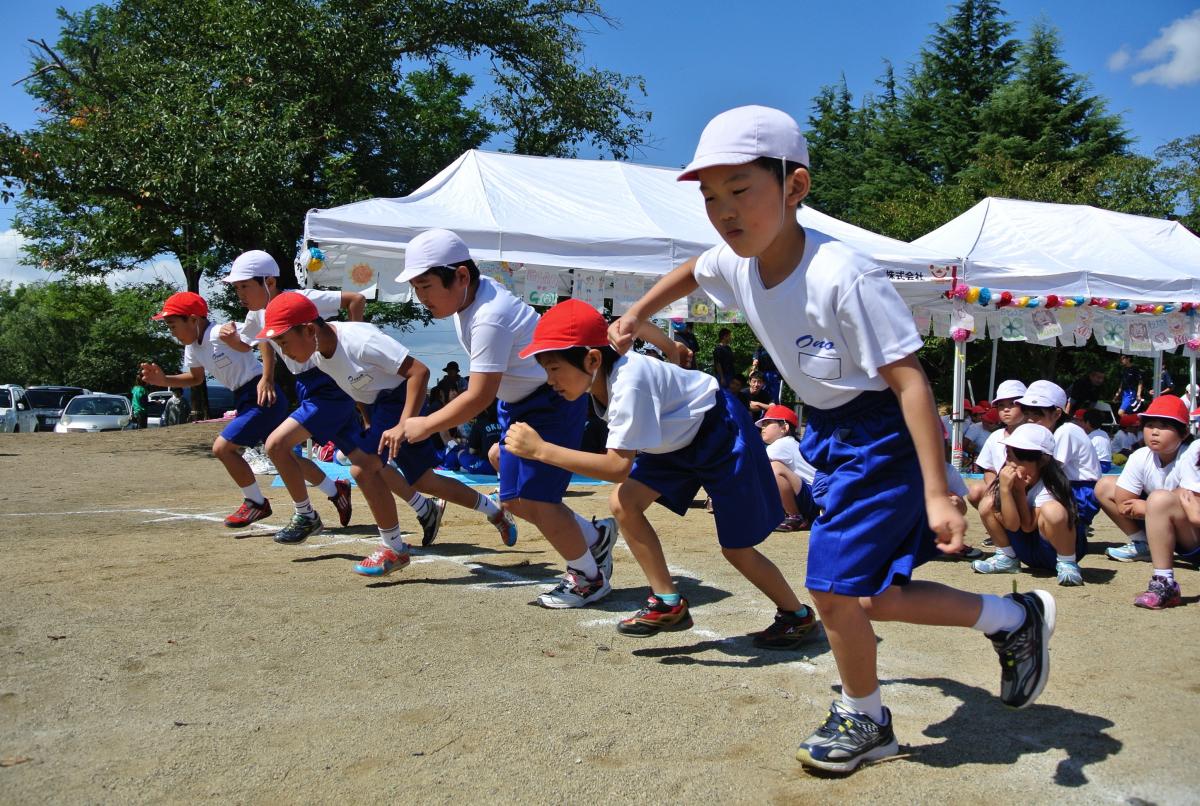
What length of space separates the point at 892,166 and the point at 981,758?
3317 cm

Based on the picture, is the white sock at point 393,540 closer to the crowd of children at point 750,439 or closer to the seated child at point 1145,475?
the crowd of children at point 750,439

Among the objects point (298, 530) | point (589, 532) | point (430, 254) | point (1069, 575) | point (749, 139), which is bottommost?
point (298, 530)

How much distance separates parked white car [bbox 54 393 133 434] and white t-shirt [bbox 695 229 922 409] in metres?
24.0

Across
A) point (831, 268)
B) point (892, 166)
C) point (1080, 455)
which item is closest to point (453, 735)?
point (831, 268)

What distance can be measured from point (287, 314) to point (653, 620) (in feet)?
9.14

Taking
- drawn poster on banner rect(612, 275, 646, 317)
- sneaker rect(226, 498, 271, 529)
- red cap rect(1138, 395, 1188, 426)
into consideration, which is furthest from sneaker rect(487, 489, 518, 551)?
drawn poster on banner rect(612, 275, 646, 317)

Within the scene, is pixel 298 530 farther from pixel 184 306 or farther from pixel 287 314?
pixel 184 306

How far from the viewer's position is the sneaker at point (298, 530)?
6418 mm

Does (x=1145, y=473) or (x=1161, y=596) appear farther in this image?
(x=1145, y=473)

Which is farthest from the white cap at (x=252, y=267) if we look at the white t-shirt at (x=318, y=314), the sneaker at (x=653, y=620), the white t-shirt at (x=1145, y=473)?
the white t-shirt at (x=1145, y=473)

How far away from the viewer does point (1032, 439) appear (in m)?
5.23

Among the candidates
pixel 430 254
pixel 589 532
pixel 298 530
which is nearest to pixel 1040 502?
pixel 589 532

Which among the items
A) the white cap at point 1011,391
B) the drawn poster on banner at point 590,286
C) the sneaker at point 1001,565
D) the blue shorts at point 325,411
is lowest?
the sneaker at point 1001,565

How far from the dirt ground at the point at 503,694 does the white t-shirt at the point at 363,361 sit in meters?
1.12
